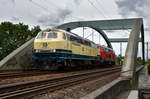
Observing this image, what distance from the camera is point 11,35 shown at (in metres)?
32.5

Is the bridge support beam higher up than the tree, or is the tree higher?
the tree

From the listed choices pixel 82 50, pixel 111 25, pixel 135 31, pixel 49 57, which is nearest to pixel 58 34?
pixel 49 57

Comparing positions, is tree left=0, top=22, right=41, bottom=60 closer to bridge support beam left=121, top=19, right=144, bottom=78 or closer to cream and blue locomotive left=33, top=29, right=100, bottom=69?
cream and blue locomotive left=33, top=29, right=100, bottom=69

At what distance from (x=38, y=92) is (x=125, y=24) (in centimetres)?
3564

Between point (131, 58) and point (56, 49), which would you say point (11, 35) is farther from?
point (131, 58)

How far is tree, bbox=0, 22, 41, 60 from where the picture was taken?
3052cm

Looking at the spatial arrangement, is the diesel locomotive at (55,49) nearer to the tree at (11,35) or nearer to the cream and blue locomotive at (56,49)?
the cream and blue locomotive at (56,49)

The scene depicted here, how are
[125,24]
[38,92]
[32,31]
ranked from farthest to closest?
[125,24] < [32,31] < [38,92]

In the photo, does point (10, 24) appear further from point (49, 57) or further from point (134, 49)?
point (134, 49)

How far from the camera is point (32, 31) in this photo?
3559 cm

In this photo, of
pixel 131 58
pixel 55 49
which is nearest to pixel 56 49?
pixel 55 49

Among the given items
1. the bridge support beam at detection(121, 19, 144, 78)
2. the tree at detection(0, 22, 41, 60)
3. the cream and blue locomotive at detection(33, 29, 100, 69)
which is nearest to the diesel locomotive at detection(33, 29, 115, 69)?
the cream and blue locomotive at detection(33, 29, 100, 69)

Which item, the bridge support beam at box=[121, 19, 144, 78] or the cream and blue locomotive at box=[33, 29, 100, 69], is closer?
the bridge support beam at box=[121, 19, 144, 78]

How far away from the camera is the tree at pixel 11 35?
30516 mm
